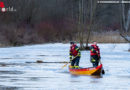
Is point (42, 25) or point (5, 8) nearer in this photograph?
point (42, 25)

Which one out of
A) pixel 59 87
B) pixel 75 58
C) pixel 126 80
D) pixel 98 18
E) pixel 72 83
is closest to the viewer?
pixel 59 87

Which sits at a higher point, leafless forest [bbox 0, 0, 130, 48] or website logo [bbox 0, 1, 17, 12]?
website logo [bbox 0, 1, 17, 12]

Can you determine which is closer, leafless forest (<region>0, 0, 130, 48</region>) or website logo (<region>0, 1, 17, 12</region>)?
leafless forest (<region>0, 0, 130, 48</region>)

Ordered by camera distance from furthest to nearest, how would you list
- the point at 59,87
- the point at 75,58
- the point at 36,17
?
the point at 36,17
the point at 75,58
the point at 59,87

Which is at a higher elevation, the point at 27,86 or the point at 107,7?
the point at 27,86

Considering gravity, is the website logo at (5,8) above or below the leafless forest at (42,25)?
above

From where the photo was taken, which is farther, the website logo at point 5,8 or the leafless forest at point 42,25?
the website logo at point 5,8

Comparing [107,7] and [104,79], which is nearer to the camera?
[104,79]

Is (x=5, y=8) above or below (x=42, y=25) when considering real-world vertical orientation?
above

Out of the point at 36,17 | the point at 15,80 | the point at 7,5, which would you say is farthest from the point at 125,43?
the point at 15,80

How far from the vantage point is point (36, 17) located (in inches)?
3265

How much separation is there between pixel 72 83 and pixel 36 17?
6146cm

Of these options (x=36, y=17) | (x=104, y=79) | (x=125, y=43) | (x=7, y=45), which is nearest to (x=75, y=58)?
(x=104, y=79)

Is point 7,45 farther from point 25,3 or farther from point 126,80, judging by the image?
point 126,80
